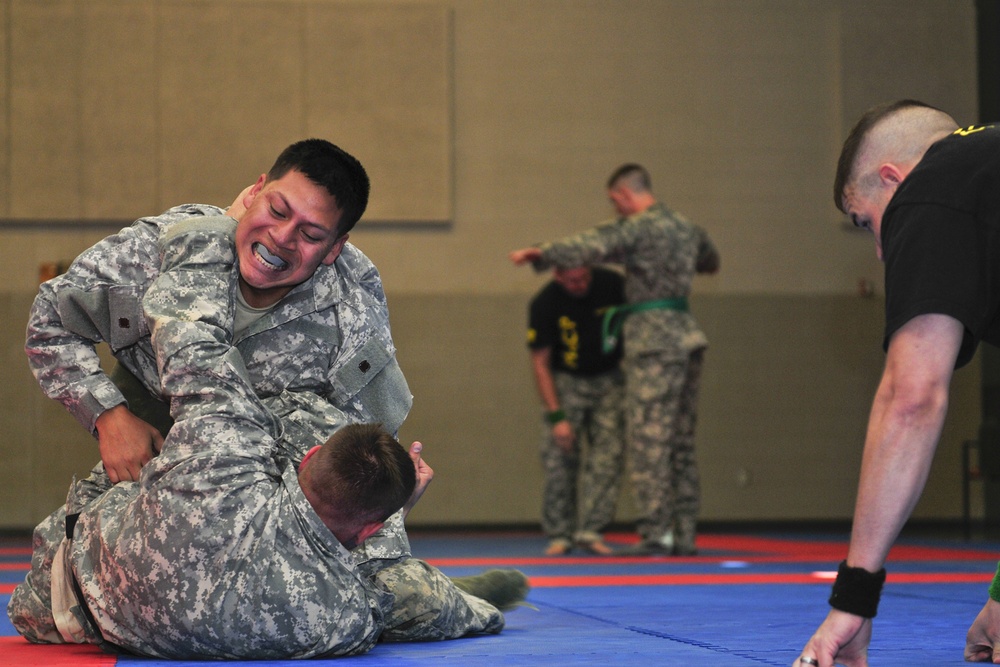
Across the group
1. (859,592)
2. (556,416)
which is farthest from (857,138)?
(556,416)

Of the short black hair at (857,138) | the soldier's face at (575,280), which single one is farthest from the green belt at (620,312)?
the short black hair at (857,138)

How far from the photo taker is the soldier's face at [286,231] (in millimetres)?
→ 2818

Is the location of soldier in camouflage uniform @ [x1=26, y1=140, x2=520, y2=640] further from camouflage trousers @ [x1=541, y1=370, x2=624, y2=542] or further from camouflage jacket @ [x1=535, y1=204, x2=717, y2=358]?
camouflage trousers @ [x1=541, y1=370, x2=624, y2=542]

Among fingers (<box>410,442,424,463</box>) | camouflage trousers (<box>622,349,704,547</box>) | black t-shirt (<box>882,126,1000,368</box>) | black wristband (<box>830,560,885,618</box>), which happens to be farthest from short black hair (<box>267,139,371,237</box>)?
camouflage trousers (<box>622,349,704,547</box>)

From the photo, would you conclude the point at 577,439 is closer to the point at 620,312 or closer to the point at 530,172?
the point at 620,312

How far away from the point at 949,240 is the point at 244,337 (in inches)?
64.5

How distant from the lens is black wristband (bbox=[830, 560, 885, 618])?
6.25 feet

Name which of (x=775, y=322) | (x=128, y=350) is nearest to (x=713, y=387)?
(x=775, y=322)

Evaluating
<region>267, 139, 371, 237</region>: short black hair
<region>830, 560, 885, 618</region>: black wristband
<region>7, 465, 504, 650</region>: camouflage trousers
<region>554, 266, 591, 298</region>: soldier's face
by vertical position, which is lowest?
<region>7, 465, 504, 650</region>: camouflage trousers

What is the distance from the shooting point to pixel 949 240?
6.57ft

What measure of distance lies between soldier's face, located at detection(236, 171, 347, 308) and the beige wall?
255 inches

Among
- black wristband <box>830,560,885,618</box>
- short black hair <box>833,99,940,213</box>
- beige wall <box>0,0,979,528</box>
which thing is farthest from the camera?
beige wall <box>0,0,979,528</box>

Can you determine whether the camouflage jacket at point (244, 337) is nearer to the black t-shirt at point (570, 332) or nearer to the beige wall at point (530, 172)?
the black t-shirt at point (570, 332)

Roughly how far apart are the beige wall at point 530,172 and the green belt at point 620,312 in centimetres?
288
